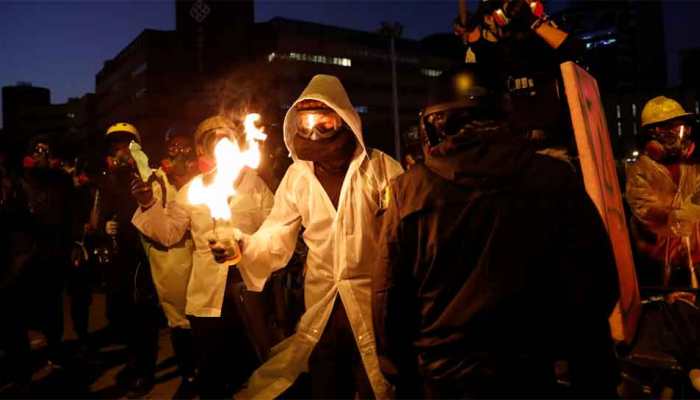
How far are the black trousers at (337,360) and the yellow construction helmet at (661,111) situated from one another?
2.98 metres

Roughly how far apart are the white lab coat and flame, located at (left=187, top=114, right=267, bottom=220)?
448 mm

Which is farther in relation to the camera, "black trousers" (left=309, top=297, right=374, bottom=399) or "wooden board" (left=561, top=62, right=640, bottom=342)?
"black trousers" (left=309, top=297, right=374, bottom=399)

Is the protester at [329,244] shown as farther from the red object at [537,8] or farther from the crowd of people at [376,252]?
the red object at [537,8]

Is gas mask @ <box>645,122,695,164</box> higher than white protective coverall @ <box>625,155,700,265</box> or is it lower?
higher

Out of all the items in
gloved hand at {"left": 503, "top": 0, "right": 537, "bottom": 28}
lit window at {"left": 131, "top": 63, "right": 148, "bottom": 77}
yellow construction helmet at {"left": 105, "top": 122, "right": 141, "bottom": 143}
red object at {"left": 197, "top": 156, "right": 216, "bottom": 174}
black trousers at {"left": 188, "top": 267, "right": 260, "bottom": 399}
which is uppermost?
lit window at {"left": 131, "top": 63, "right": 148, "bottom": 77}

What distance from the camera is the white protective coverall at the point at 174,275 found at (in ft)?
16.3

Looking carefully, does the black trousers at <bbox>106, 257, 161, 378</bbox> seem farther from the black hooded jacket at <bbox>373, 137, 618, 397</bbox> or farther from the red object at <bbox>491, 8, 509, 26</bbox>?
the red object at <bbox>491, 8, 509, 26</bbox>

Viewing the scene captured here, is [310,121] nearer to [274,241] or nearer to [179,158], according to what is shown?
[274,241]

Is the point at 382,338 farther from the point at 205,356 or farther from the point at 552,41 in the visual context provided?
the point at 552,41

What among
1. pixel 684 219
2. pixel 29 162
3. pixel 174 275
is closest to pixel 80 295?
pixel 29 162

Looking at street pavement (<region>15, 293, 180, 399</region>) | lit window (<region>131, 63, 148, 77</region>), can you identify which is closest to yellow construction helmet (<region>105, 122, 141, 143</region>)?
street pavement (<region>15, 293, 180, 399</region>)

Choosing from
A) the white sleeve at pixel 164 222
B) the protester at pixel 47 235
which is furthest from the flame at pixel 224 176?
the protester at pixel 47 235

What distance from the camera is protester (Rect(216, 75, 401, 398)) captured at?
3.31 m

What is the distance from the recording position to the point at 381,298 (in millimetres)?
2352
